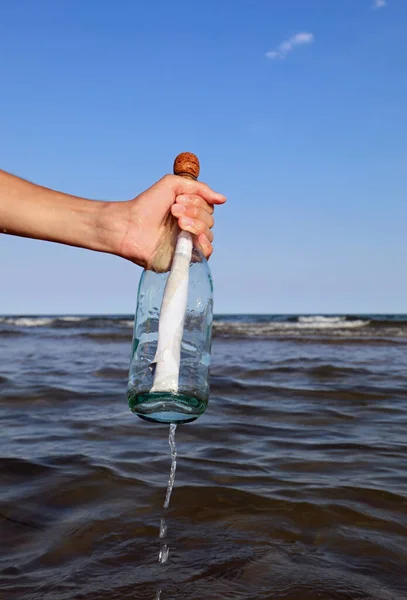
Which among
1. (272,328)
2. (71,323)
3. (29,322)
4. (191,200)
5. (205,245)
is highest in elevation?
(191,200)

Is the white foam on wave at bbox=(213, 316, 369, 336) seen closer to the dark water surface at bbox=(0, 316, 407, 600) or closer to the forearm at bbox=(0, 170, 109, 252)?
the dark water surface at bbox=(0, 316, 407, 600)

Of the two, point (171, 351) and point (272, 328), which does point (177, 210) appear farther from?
point (272, 328)

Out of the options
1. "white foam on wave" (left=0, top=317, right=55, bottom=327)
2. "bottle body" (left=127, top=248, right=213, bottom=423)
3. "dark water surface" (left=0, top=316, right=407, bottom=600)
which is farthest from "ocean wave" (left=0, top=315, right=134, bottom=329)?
"bottle body" (left=127, top=248, right=213, bottom=423)

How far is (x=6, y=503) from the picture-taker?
242 centimetres

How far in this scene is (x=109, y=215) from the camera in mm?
1859

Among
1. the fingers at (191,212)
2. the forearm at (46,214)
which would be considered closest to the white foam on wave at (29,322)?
the forearm at (46,214)

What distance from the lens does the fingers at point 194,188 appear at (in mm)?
1820

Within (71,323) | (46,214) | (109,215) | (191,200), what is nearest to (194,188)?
(191,200)

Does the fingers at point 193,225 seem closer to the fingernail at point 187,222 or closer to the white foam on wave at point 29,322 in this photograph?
the fingernail at point 187,222

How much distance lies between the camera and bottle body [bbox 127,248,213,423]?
5.24 ft

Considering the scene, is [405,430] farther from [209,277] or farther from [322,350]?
[322,350]

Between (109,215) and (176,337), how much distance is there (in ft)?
1.69

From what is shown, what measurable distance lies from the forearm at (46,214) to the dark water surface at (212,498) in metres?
1.08

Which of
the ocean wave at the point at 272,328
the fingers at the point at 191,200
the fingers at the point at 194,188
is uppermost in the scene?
the fingers at the point at 194,188
